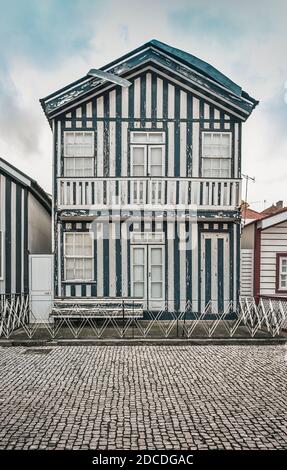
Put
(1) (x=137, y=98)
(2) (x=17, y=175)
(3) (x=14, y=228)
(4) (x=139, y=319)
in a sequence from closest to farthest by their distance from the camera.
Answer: (2) (x=17, y=175)
(3) (x=14, y=228)
(4) (x=139, y=319)
(1) (x=137, y=98)

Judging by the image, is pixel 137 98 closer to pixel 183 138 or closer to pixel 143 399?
pixel 183 138

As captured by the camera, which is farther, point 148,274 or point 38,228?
point 38,228

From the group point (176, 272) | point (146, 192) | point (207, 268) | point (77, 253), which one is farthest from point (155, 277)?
point (146, 192)

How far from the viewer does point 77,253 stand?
1345 cm

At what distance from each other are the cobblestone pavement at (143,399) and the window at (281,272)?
16.2 ft

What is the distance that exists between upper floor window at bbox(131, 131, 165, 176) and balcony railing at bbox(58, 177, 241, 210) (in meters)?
0.45

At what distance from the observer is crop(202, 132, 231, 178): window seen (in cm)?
1352

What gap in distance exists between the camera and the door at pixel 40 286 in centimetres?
1297

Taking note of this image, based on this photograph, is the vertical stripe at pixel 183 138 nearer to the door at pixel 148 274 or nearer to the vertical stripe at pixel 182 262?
the vertical stripe at pixel 182 262

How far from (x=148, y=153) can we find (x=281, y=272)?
625cm

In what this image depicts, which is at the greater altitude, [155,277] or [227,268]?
[227,268]

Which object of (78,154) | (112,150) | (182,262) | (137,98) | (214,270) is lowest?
(214,270)

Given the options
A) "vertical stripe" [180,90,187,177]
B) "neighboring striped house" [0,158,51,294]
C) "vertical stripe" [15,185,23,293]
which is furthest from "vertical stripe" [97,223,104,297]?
"vertical stripe" [180,90,187,177]

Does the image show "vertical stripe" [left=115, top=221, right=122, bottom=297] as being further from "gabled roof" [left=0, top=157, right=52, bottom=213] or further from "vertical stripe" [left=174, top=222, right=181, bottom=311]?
"gabled roof" [left=0, top=157, right=52, bottom=213]
